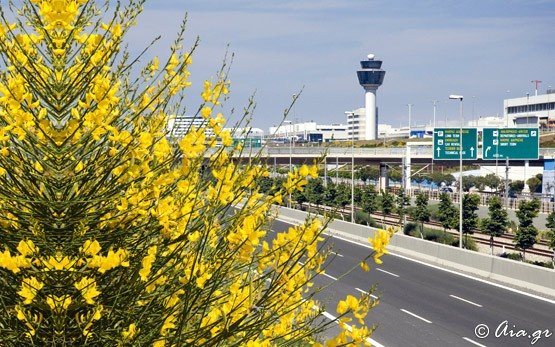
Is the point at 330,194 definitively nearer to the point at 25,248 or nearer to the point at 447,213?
the point at 447,213

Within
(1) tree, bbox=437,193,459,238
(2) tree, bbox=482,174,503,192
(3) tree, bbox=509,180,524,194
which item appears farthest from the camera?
(2) tree, bbox=482,174,503,192

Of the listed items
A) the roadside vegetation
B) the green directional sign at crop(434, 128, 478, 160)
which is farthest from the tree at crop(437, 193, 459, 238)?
the green directional sign at crop(434, 128, 478, 160)

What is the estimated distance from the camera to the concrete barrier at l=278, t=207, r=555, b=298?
26766 mm

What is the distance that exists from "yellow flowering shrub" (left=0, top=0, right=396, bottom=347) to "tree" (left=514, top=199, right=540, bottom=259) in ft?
114

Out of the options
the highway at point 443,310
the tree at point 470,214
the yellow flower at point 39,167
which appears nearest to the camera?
the yellow flower at point 39,167

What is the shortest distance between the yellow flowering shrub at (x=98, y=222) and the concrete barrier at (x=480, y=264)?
22702 mm

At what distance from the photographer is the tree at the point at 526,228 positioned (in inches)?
1486

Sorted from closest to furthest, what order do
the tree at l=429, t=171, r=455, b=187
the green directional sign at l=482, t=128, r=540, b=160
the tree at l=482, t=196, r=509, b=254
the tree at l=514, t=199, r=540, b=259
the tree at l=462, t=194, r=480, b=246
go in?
1. the tree at l=514, t=199, r=540, b=259
2. the tree at l=482, t=196, r=509, b=254
3. the tree at l=462, t=194, r=480, b=246
4. the green directional sign at l=482, t=128, r=540, b=160
5. the tree at l=429, t=171, r=455, b=187

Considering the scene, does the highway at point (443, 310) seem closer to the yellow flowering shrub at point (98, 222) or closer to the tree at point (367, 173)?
the yellow flowering shrub at point (98, 222)

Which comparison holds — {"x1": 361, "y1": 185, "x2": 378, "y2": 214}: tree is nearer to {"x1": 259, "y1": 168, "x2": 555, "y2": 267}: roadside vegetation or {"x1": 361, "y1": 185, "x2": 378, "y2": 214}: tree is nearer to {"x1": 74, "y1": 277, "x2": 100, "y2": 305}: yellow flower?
{"x1": 259, "y1": 168, "x2": 555, "y2": 267}: roadside vegetation

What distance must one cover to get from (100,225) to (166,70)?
47.9 inches

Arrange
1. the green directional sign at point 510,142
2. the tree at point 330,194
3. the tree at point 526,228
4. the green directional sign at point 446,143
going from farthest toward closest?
the tree at point 330,194
the green directional sign at point 510,142
the green directional sign at point 446,143
the tree at point 526,228

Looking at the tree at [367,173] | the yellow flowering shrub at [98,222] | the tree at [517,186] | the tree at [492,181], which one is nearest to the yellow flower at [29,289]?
the yellow flowering shrub at [98,222]

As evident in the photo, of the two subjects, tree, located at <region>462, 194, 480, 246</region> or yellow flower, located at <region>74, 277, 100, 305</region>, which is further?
tree, located at <region>462, 194, 480, 246</region>
